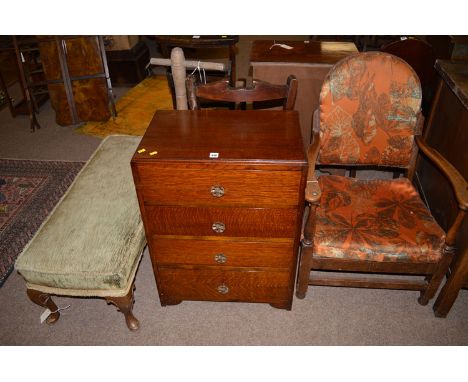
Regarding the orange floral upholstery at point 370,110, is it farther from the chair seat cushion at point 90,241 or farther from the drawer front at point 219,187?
the chair seat cushion at point 90,241

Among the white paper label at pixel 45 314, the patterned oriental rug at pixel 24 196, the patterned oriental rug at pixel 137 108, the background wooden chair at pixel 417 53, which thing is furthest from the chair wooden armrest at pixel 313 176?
the patterned oriental rug at pixel 137 108

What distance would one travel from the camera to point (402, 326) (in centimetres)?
229

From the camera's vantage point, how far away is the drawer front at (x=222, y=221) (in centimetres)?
185

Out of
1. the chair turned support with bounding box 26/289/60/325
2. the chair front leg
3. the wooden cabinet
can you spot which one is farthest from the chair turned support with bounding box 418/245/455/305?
the wooden cabinet

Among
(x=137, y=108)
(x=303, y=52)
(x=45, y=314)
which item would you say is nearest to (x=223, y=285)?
(x=45, y=314)

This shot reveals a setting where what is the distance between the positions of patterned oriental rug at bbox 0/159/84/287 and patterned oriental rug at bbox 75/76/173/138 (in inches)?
28.6

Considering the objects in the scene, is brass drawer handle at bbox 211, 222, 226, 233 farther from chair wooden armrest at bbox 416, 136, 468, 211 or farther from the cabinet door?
the cabinet door

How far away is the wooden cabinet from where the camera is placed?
4.02 meters

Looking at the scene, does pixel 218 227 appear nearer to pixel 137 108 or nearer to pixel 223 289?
pixel 223 289

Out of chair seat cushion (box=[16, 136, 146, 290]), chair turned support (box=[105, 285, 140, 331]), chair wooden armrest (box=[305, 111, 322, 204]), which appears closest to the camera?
chair wooden armrest (box=[305, 111, 322, 204])

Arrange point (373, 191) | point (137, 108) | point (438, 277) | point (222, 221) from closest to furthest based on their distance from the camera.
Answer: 1. point (222, 221)
2. point (438, 277)
3. point (373, 191)
4. point (137, 108)

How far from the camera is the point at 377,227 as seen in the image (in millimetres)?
2098

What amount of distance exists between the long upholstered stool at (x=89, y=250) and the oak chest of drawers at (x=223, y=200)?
0.66 feet

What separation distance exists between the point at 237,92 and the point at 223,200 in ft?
2.34
